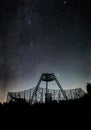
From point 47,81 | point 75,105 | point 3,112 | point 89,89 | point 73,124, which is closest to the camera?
point 73,124

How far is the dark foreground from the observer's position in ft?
71.4

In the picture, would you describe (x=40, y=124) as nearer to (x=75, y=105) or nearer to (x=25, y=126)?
(x=25, y=126)

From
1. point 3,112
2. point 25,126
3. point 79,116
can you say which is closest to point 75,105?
point 79,116

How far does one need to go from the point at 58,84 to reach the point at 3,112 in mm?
13425

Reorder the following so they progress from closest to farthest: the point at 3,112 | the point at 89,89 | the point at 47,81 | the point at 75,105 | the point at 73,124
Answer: the point at 73,124, the point at 75,105, the point at 3,112, the point at 89,89, the point at 47,81

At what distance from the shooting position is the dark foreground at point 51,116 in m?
21.8

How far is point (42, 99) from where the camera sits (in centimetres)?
2991

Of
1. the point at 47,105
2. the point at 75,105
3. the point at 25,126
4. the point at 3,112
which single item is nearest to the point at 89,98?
the point at 75,105

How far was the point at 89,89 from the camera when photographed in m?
29.0

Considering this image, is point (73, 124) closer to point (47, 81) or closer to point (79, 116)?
point (79, 116)

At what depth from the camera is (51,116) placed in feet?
75.3

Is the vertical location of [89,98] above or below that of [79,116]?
above

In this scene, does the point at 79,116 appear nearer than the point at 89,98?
Yes

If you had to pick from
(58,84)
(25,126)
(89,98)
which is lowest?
(25,126)
